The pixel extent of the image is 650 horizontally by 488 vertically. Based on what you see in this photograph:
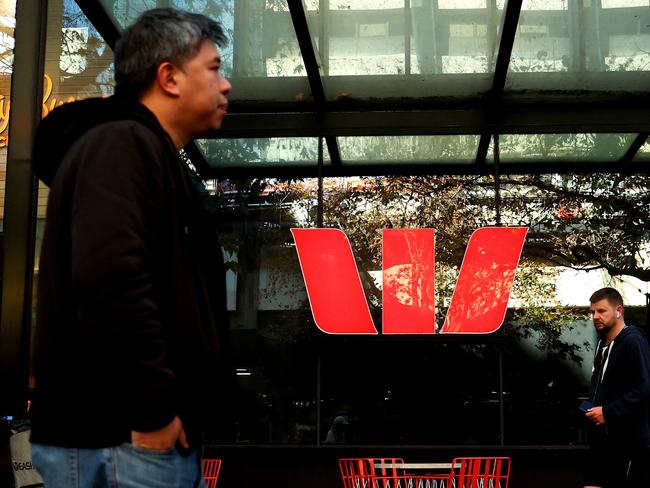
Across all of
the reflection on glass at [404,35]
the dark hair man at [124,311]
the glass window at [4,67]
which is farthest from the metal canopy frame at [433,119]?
the dark hair man at [124,311]

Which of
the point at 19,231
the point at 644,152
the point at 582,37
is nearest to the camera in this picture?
the point at 19,231

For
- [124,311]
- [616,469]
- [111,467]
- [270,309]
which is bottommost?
[616,469]

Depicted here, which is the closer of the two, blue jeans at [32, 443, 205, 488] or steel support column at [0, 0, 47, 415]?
blue jeans at [32, 443, 205, 488]

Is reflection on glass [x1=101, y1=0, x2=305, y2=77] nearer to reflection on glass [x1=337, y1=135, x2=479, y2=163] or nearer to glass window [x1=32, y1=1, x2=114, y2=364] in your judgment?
glass window [x1=32, y1=1, x2=114, y2=364]

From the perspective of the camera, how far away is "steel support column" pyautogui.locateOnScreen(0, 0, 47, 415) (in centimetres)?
534

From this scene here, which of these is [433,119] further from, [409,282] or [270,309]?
[270,309]

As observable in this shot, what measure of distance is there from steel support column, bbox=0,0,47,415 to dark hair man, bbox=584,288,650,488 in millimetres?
3501

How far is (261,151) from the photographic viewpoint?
29.3 feet

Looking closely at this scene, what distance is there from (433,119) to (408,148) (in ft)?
1.22

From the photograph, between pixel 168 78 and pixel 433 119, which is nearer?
pixel 168 78

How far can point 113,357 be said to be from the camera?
1622 millimetres

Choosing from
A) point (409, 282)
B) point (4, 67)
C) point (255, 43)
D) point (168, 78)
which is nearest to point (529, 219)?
point (409, 282)

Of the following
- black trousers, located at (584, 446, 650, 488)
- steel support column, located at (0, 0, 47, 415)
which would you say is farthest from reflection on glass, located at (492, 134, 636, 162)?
steel support column, located at (0, 0, 47, 415)

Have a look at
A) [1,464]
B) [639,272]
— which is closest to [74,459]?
[1,464]
